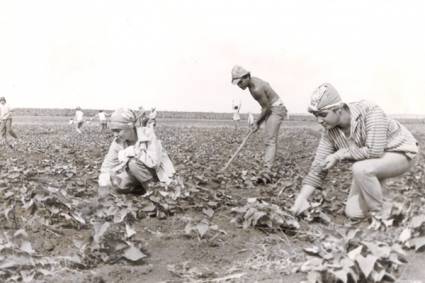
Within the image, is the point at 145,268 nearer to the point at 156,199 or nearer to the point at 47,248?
the point at 47,248

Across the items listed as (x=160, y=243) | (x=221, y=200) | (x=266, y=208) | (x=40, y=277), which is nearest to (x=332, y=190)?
(x=221, y=200)

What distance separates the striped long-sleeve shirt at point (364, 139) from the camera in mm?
3457

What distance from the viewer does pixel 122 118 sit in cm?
429

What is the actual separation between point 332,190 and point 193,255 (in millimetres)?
2373

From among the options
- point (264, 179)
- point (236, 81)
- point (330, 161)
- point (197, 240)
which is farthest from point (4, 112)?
point (330, 161)

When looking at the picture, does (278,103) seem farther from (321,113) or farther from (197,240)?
(197,240)

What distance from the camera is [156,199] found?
3.89 meters

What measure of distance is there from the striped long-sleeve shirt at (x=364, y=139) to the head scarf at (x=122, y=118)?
1486 millimetres

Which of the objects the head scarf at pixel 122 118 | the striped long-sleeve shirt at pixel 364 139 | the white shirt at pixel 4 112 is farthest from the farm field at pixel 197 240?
the white shirt at pixel 4 112

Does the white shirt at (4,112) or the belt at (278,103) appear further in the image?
the white shirt at (4,112)

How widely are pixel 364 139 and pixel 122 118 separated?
182 cm

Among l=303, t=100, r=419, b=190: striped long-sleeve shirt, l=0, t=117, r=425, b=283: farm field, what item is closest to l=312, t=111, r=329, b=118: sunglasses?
l=303, t=100, r=419, b=190: striped long-sleeve shirt

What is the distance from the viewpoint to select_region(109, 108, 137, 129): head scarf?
4258 mm

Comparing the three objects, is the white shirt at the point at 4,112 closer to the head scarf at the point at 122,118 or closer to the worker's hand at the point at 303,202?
the head scarf at the point at 122,118
